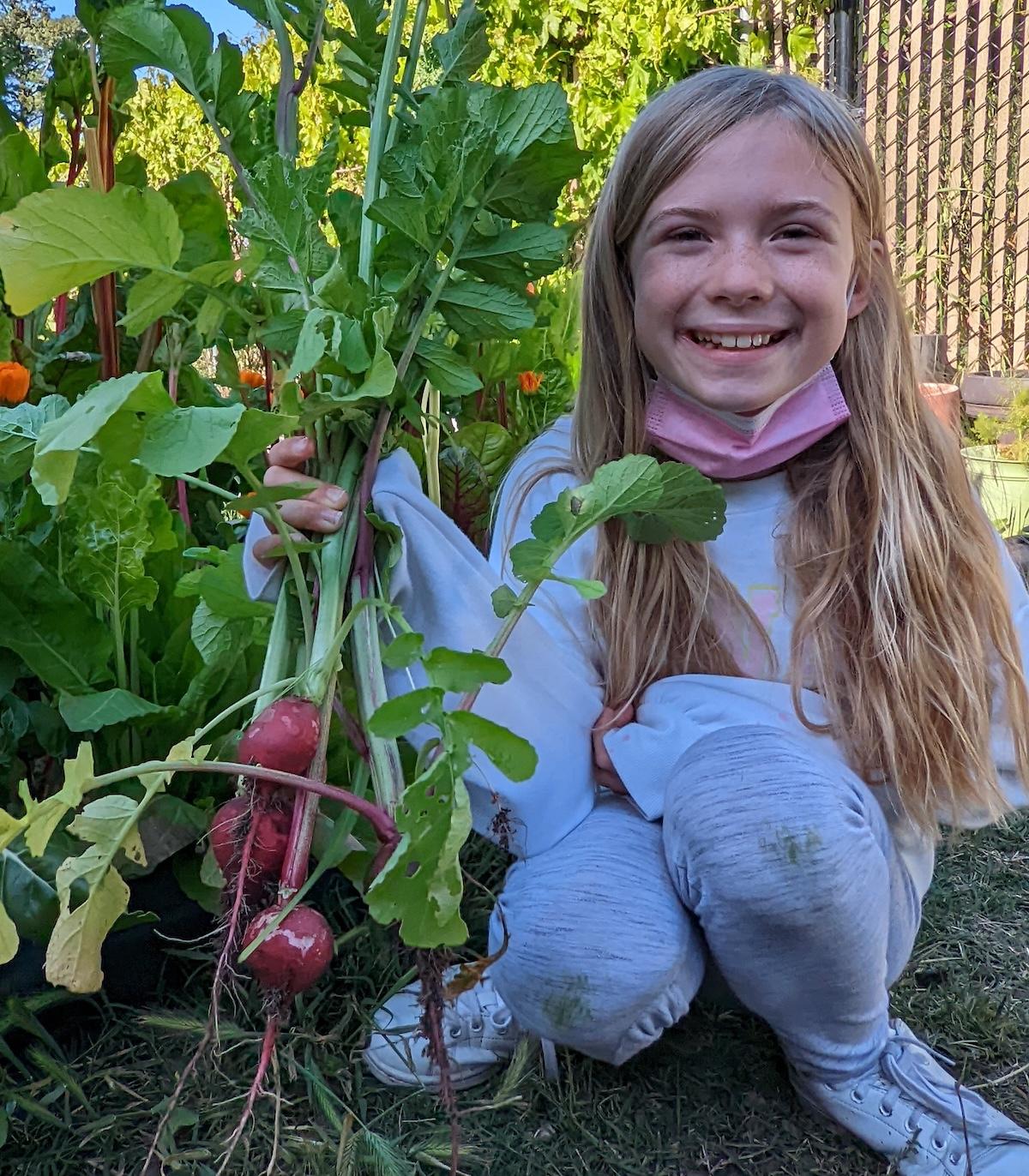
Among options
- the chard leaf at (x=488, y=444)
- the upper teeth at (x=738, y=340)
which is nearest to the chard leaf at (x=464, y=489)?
the chard leaf at (x=488, y=444)

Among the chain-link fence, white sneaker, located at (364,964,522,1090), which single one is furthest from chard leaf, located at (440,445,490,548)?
the chain-link fence

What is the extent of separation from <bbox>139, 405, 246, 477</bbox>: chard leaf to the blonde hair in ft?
1.94

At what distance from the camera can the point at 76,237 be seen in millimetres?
805

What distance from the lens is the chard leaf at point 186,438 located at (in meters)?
0.76

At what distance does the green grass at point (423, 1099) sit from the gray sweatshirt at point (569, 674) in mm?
228

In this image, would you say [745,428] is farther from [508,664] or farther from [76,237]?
[76,237]

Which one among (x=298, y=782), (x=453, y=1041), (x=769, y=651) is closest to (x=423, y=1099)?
(x=453, y=1041)

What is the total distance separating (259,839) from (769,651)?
63cm

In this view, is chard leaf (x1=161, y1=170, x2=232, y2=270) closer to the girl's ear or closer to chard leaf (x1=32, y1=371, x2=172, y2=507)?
chard leaf (x1=32, y1=371, x2=172, y2=507)

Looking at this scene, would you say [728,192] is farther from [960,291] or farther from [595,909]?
[960,291]

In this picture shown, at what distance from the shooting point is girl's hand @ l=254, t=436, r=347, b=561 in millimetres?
937

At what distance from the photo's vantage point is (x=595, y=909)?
1.08m

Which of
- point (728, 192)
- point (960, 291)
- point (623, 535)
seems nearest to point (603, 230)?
point (728, 192)

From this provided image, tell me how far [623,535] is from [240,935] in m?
0.64
